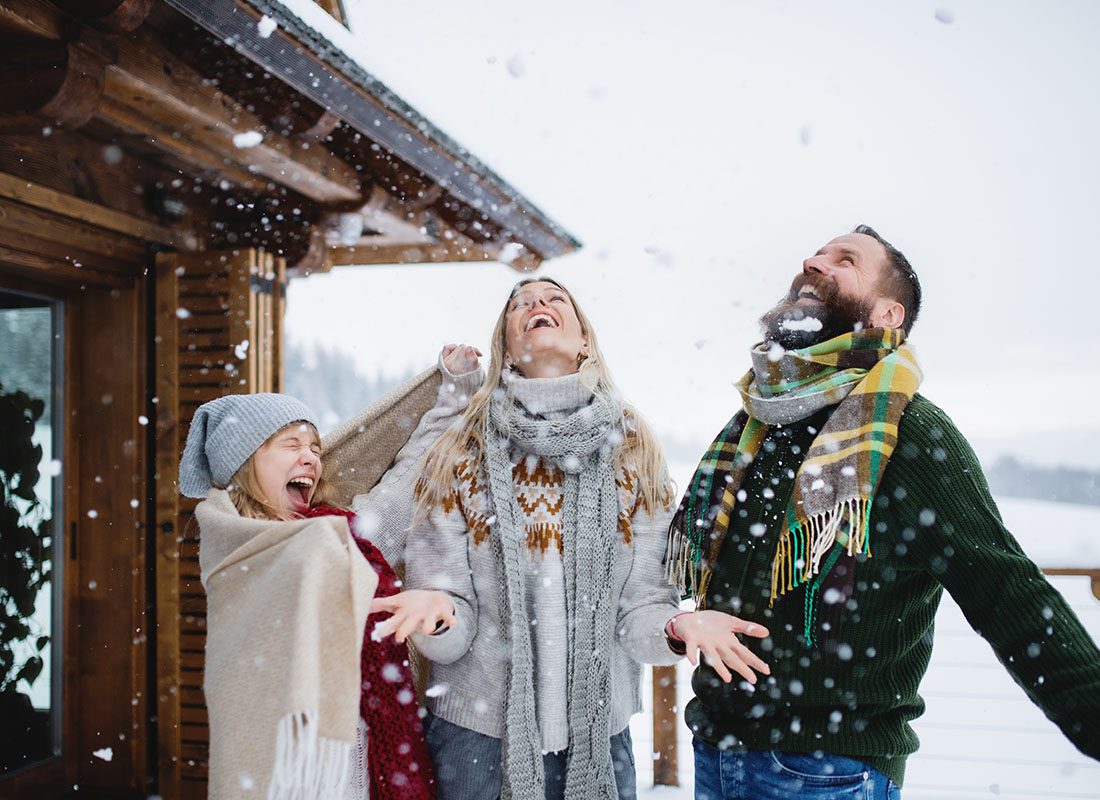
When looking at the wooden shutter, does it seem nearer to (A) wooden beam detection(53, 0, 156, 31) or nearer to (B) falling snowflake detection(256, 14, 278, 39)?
(B) falling snowflake detection(256, 14, 278, 39)

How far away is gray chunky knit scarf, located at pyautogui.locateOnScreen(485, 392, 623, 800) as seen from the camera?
1.98m

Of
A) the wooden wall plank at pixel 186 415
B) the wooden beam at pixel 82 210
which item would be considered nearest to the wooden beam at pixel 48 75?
the wooden beam at pixel 82 210

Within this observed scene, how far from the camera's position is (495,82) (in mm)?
30484

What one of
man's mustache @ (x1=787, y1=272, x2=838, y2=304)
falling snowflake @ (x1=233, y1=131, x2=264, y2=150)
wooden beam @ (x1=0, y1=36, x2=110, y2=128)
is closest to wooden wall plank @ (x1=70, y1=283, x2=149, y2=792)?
falling snowflake @ (x1=233, y1=131, x2=264, y2=150)

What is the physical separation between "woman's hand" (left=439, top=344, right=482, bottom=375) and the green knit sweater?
3.08ft

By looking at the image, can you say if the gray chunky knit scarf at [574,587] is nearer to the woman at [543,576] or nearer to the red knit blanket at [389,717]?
the woman at [543,576]

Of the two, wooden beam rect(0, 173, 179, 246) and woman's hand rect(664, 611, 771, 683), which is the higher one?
wooden beam rect(0, 173, 179, 246)

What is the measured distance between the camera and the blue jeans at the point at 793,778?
163 centimetres

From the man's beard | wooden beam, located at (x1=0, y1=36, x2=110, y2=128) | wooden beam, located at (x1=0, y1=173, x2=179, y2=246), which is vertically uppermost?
wooden beam, located at (x1=0, y1=36, x2=110, y2=128)

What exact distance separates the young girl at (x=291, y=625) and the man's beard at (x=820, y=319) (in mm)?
1008

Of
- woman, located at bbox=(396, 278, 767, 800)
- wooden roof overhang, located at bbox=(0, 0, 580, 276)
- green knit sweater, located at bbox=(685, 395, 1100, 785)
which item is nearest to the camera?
green knit sweater, located at bbox=(685, 395, 1100, 785)

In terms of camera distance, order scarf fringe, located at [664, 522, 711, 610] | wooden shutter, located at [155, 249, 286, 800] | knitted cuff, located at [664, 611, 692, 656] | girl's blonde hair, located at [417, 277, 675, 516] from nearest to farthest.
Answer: knitted cuff, located at [664, 611, 692, 656], scarf fringe, located at [664, 522, 711, 610], girl's blonde hair, located at [417, 277, 675, 516], wooden shutter, located at [155, 249, 286, 800]

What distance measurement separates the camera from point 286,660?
5.41 feet

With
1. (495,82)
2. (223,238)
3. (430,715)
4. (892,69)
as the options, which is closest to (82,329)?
(223,238)
